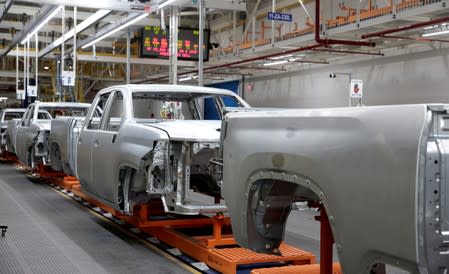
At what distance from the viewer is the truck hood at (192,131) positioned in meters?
5.11

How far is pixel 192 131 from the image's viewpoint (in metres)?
5.27

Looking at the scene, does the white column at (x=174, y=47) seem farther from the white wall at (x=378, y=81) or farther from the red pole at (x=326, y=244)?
the red pole at (x=326, y=244)

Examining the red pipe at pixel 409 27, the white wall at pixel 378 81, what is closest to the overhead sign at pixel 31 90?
the white wall at pixel 378 81

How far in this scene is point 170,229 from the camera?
6363 millimetres

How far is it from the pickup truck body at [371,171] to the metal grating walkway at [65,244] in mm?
2599

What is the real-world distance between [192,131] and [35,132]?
7.03 metres

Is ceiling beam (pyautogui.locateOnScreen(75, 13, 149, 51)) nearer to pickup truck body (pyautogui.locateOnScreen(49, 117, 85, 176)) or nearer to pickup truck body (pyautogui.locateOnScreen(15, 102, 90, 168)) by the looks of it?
pickup truck body (pyautogui.locateOnScreen(15, 102, 90, 168))

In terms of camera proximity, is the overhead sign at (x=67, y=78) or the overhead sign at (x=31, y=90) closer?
the overhead sign at (x=67, y=78)

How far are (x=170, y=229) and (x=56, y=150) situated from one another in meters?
4.86

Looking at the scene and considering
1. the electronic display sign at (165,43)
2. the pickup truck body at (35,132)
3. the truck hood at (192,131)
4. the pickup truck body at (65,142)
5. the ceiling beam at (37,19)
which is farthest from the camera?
the electronic display sign at (165,43)

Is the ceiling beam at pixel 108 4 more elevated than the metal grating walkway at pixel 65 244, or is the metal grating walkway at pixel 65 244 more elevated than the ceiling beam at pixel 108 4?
the ceiling beam at pixel 108 4

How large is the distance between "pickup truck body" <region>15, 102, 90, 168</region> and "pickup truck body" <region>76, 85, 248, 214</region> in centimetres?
401

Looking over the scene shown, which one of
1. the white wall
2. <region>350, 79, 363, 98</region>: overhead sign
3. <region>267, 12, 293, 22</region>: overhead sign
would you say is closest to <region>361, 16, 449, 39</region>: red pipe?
<region>350, 79, 363, 98</region>: overhead sign

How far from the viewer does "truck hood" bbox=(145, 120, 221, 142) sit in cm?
511
